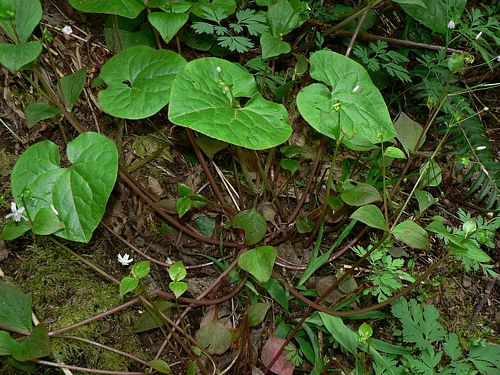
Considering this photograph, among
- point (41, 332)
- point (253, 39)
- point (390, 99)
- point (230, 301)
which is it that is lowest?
point (230, 301)

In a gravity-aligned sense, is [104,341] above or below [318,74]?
below

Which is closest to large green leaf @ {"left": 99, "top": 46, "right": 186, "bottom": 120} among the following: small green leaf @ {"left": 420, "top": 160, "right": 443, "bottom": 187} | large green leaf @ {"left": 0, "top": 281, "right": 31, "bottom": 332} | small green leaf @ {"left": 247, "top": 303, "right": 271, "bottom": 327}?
large green leaf @ {"left": 0, "top": 281, "right": 31, "bottom": 332}

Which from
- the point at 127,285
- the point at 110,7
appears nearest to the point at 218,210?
the point at 127,285

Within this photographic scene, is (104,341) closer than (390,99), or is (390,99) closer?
(104,341)

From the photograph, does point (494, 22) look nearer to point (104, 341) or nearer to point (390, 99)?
point (390, 99)

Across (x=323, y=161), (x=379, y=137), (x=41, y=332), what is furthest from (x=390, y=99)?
(x=41, y=332)

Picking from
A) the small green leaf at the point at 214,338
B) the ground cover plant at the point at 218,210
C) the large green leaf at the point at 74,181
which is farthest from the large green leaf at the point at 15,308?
the small green leaf at the point at 214,338

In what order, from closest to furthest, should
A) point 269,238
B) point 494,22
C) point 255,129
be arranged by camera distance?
point 255,129
point 269,238
point 494,22

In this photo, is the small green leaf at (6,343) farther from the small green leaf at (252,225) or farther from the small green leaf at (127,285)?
the small green leaf at (252,225)
